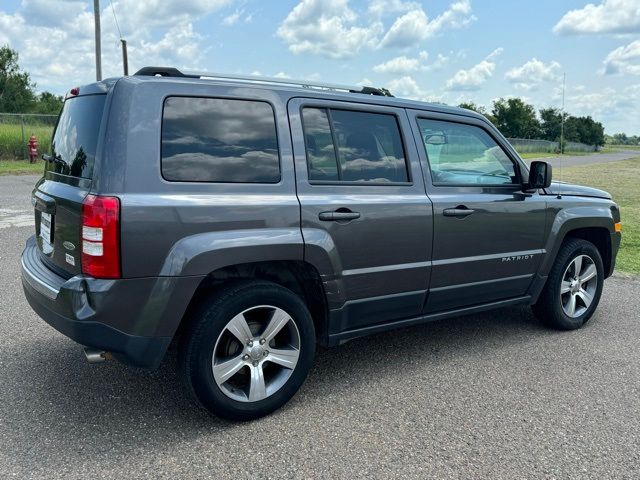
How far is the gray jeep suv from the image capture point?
287cm

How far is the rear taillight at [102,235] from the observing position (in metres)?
2.77

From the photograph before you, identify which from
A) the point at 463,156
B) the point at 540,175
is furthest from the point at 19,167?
the point at 540,175

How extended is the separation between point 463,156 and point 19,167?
64.4 feet

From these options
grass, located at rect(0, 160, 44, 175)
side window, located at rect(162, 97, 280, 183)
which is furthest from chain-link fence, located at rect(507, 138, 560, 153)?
side window, located at rect(162, 97, 280, 183)

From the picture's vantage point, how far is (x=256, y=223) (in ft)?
10.3

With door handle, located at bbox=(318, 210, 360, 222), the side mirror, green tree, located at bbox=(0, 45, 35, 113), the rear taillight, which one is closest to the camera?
the rear taillight

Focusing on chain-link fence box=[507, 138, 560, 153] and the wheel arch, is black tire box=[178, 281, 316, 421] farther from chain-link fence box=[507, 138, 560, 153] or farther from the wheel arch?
chain-link fence box=[507, 138, 560, 153]

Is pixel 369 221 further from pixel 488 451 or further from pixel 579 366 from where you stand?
pixel 579 366

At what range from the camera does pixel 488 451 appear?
2971 millimetres

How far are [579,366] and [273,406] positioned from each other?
2.31 meters

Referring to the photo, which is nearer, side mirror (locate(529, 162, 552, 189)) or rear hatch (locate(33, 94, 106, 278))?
rear hatch (locate(33, 94, 106, 278))

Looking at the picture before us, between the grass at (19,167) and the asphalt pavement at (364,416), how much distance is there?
634 inches

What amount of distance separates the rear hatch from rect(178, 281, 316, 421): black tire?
2.29ft

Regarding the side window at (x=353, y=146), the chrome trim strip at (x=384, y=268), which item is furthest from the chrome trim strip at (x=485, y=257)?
the side window at (x=353, y=146)
